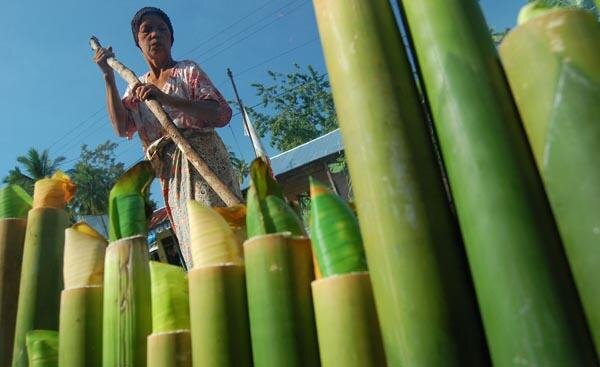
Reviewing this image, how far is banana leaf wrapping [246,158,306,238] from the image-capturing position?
0.88 metres

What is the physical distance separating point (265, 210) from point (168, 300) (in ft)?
0.83

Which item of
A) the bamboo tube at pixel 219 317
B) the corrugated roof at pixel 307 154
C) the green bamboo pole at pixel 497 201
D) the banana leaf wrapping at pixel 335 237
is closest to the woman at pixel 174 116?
the bamboo tube at pixel 219 317

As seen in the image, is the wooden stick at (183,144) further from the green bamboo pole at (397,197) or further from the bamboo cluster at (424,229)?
the green bamboo pole at (397,197)

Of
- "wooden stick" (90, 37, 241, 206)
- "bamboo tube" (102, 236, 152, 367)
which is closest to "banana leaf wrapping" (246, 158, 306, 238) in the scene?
"bamboo tube" (102, 236, 152, 367)

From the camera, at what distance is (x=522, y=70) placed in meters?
0.67

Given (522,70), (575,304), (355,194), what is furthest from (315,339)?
(522,70)

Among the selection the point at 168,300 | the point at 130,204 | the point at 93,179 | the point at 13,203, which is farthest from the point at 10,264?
the point at 93,179

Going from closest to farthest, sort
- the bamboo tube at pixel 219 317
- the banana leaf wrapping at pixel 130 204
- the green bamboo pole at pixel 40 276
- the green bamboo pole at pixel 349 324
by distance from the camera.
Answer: the green bamboo pole at pixel 349 324 < the bamboo tube at pixel 219 317 < the banana leaf wrapping at pixel 130 204 < the green bamboo pole at pixel 40 276

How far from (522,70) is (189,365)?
0.68 m

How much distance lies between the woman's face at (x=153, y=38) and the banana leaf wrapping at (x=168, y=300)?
7.01 feet

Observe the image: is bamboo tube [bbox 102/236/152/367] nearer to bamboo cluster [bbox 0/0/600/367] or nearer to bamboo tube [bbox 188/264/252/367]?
bamboo cluster [bbox 0/0/600/367]

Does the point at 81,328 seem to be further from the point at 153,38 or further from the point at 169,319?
the point at 153,38

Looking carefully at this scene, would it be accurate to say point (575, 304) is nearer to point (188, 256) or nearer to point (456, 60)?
point (456, 60)

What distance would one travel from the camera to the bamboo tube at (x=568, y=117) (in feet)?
1.91
